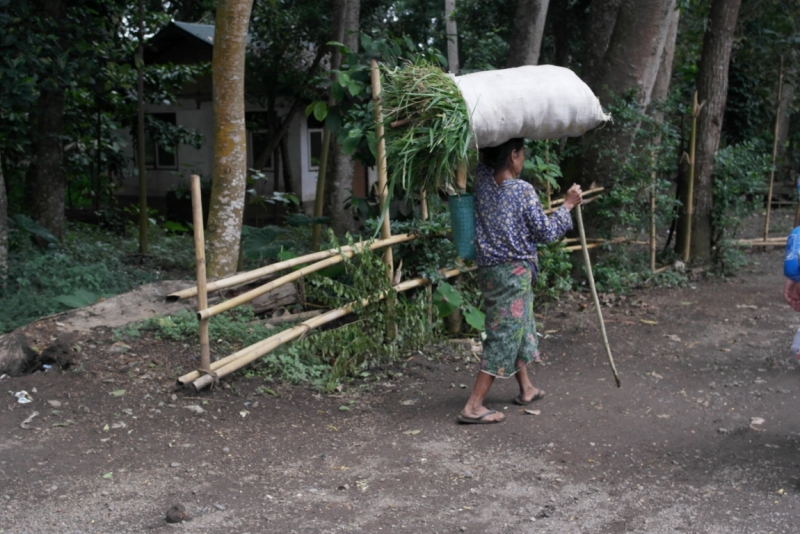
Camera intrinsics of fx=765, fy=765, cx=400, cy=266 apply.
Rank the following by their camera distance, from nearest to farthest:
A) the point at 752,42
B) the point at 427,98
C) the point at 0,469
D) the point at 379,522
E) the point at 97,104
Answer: the point at 379,522, the point at 0,469, the point at 427,98, the point at 97,104, the point at 752,42

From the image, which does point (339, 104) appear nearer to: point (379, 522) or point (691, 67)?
point (379, 522)

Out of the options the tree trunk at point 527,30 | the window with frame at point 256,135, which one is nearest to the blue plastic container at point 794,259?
the tree trunk at point 527,30

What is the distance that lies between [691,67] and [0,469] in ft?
48.6

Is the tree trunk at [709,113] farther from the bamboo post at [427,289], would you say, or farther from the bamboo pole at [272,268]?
the bamboo pole at [272,268]

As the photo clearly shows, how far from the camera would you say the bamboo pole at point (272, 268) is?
444 cm

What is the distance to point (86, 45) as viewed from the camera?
8.13m

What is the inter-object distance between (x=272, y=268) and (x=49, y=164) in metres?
5.53

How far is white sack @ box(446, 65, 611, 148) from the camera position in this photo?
419cm

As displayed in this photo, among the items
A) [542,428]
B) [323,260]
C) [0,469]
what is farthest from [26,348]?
[542,428]

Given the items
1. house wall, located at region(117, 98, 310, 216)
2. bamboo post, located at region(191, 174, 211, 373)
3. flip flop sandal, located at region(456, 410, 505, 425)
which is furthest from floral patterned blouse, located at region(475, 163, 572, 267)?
house wall, located at region(117, 98, 310, 216)

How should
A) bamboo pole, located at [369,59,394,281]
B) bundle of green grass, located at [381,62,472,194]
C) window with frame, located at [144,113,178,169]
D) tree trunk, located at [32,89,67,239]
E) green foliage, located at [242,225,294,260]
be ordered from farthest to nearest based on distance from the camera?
window with frame, located at [144,113,178,169]
tree trunk, located at [32,89,67,239]
green foliage, located at [242,225,294,260]
bamboo pole, located at [369,59,394,281]
bundle of green grass, located at [381,62,472,194]

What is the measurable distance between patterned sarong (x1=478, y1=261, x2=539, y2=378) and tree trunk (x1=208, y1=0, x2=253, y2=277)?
237 centimetres

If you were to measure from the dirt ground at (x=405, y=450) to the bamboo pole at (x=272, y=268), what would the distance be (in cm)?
61

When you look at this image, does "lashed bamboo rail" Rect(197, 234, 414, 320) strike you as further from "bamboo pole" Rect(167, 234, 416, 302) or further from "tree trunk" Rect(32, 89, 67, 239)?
"tree trunk" Rect(32, 89, 67, 239)
